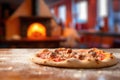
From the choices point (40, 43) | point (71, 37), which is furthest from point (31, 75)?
point (71, 37)

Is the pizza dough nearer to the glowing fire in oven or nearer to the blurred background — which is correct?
the blurred background

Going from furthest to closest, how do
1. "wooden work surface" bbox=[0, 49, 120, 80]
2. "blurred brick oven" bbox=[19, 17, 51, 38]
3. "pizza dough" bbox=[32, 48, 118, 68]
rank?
1. "blurred brick oven" bbox=[19, 17, 51, 38]
2. "pizza dough" bbox=[32, 48, 118, 68]
3. "wooden work surface" bbox=[0, 49, 120, 80]

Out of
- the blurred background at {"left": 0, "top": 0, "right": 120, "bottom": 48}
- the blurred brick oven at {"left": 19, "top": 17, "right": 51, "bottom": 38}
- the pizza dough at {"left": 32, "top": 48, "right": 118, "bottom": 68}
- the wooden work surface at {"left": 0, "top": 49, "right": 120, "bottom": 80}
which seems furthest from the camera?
the blurred brick oven at {"left": 19, "top": 17, "right": 51, "bottom": 38}

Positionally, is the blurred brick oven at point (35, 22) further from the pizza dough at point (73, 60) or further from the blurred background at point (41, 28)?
the pizza dough at point (73, 60)

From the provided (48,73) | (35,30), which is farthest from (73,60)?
(35,30)

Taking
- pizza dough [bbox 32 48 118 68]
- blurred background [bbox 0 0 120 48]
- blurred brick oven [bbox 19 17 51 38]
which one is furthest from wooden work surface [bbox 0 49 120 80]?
blurred brick oven [bbox 19 17 51 38]

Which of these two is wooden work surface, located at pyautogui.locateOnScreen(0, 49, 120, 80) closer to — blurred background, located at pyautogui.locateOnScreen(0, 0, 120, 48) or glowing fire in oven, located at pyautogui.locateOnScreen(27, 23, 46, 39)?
blurred background, located at pyautogui.locateOnScreen(0, 0, 120, 48)

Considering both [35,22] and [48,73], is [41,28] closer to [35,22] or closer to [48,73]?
[35,22]

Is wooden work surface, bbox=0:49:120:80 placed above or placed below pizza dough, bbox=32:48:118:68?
below

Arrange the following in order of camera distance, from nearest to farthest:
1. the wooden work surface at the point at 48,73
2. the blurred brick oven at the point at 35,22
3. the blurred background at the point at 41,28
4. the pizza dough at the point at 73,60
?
the wooden work surface at the point at 48,73
the pizza dough at the point at 73,60
the blurred background at the point at 41,28
the blurred brick oven at the point at 35,22

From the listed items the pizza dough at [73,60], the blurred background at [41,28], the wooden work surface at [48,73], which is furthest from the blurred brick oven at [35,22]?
the wooden work surface at [48,73]

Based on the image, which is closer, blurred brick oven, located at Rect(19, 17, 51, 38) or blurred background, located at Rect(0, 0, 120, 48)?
blurred background, located at Rect(0, 0, 120, 48)

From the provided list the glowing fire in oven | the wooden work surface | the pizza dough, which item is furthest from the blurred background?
the wooden work surface

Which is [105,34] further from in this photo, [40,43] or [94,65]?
[94,65]
